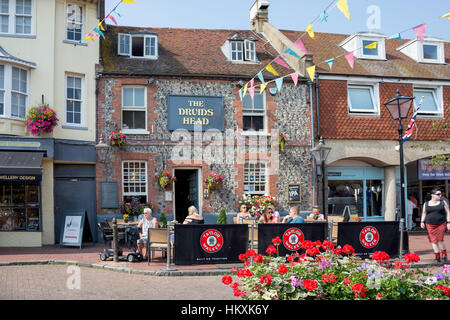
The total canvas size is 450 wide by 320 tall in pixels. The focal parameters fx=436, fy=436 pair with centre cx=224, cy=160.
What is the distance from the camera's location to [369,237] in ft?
36.0

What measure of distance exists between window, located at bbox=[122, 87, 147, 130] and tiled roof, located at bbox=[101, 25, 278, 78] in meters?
0.81

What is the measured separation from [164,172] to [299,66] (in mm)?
7030

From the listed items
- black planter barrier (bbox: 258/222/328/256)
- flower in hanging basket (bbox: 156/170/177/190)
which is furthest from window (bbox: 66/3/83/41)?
black planter barrier (bbox: 258/222/328/256)

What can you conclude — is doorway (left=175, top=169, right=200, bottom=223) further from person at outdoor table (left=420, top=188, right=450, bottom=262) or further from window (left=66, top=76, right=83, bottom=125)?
person at outdoor table (left=420, top=188, right=450, bottom=262)

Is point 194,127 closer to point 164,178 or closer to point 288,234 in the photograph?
point 164,178

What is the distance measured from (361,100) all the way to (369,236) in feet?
30.2

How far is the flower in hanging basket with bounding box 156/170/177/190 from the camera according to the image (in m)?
16.1

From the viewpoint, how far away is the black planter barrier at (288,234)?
10.3m

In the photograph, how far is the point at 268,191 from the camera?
1736 cm

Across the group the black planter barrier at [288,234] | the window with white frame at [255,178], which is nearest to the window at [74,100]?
the window with white frame at [255,178]

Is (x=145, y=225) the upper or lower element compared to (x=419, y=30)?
lower

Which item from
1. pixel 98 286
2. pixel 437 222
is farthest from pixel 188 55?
pixel 98 286

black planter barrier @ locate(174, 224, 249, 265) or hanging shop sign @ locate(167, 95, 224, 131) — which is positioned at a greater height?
hanging shop sign @ locate(167, 95, 224, 131)
